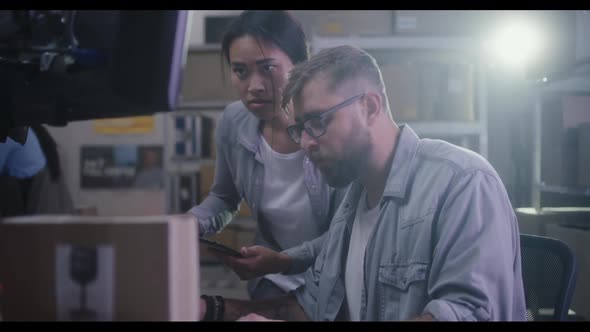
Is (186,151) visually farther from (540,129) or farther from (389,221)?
(540,129)

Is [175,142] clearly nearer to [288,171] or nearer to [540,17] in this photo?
[288,171]

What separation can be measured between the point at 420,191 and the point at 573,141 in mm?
960

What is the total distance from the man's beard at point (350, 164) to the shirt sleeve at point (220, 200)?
0.32 meters

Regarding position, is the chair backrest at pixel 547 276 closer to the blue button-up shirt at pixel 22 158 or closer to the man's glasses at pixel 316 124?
the man's glasses at pixel 316 124

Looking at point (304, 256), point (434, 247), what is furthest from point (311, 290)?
point (434, 247)

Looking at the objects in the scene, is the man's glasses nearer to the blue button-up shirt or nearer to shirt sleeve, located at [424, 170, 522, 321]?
shirt sleeve, located at [424, 170, 522, 321]

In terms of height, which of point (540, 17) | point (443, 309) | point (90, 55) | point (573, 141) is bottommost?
point (443, 309)

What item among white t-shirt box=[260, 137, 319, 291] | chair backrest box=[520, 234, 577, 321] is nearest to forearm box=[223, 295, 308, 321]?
white t-shirt box=[260, 137, 319, 291]

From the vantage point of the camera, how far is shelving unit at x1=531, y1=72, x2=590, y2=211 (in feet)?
5.58

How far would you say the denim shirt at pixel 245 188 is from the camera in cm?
139

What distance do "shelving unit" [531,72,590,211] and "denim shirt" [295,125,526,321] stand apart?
0.77 meters

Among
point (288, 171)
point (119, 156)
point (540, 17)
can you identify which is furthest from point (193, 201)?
point (540, 17)

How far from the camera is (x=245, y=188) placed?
1473mm
